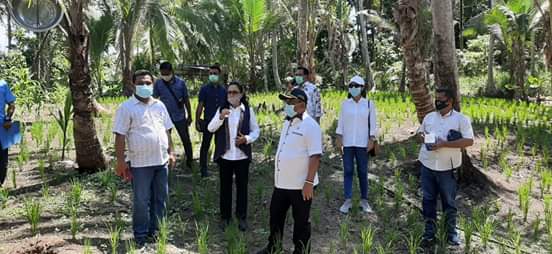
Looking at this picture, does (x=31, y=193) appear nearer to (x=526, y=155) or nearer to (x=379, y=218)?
(x=379, y=218)

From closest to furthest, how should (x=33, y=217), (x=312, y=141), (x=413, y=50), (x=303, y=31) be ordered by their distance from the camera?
1. (x=312, y=141)
2. (x=33, y=217)
3. (x=413, y=50)
4. (x=303, y=31)

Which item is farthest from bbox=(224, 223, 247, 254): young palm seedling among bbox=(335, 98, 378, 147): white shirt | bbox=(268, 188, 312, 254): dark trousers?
bbox=(335, 98, 378, 147): white shirt

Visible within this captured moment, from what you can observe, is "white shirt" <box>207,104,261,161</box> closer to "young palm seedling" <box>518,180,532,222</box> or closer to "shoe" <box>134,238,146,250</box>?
"shoe" <box>134,238,146,250</box>

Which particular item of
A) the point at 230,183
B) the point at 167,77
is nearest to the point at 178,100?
the point at 167,77

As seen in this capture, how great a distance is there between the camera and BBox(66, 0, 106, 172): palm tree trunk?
7008 mm

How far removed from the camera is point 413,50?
8172 mm

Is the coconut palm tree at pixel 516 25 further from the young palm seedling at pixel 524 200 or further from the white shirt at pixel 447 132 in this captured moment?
the white shirt at pixel 447 132

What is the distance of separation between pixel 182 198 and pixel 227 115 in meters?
1.76

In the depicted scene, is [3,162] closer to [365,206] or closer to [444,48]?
[365,206]

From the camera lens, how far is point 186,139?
720 centimetres

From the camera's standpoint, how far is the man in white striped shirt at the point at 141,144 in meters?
4.92

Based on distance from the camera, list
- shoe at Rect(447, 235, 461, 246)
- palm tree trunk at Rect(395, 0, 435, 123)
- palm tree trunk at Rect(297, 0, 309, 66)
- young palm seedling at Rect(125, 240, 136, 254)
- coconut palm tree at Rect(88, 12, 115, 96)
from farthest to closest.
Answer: coconut palm tree at Rect(88, 12, 115, 96)
palm tree trunk at Rect(297, 0, 309, 66)
palm tree trunk at Rect(395, 0, 435, 123)
shoe at Rect(447, 235, 461, 246)
young palm seedling at Rect(125, 240, 136, 254)

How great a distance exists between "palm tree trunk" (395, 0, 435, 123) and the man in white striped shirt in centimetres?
441

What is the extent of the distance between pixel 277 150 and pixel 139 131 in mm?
1324
